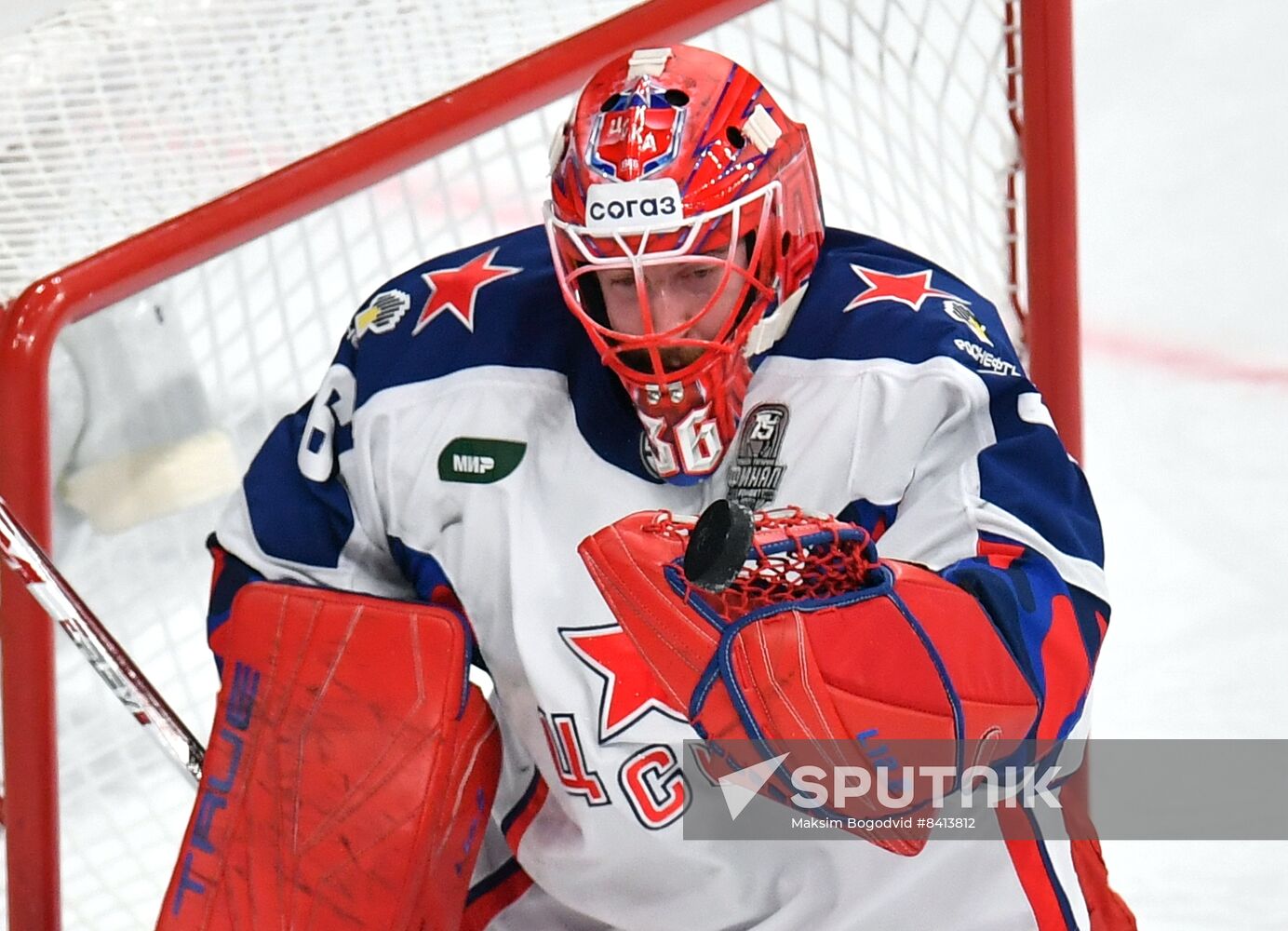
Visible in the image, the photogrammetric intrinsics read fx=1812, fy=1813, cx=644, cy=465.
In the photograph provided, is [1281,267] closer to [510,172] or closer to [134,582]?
[510,172]

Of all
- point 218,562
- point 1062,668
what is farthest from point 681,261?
point 218,562

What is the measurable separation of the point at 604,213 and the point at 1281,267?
2088 mm

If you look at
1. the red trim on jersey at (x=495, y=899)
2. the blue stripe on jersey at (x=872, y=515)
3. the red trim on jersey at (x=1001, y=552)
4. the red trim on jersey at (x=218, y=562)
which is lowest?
the red trim on jersey at (x=495, y=899)

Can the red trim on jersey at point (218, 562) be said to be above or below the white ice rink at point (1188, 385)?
above

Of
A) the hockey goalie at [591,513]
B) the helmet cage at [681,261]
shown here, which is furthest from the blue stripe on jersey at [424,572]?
the helmet cage at [681,261]

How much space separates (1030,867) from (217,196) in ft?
3.62

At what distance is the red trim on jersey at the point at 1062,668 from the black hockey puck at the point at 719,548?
28 centimetres

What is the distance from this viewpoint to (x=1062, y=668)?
4.17 feet

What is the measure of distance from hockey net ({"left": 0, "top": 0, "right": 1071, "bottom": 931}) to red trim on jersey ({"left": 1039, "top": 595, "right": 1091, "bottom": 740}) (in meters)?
0.72

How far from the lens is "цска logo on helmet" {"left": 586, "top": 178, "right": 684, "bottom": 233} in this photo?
4.73ft

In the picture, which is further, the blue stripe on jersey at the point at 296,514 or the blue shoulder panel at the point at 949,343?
the blue stripe on jersey at the point at 296,514

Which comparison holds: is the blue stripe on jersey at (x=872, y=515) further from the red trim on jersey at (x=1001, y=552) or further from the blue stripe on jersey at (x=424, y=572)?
the blue stripe on jersey at (x=424, y=572)

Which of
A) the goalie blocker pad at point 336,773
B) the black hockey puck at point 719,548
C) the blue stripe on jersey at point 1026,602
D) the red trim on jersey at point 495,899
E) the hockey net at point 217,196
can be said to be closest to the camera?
the black hockey puck at point 719,548

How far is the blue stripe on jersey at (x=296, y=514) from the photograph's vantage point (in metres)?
1.65
